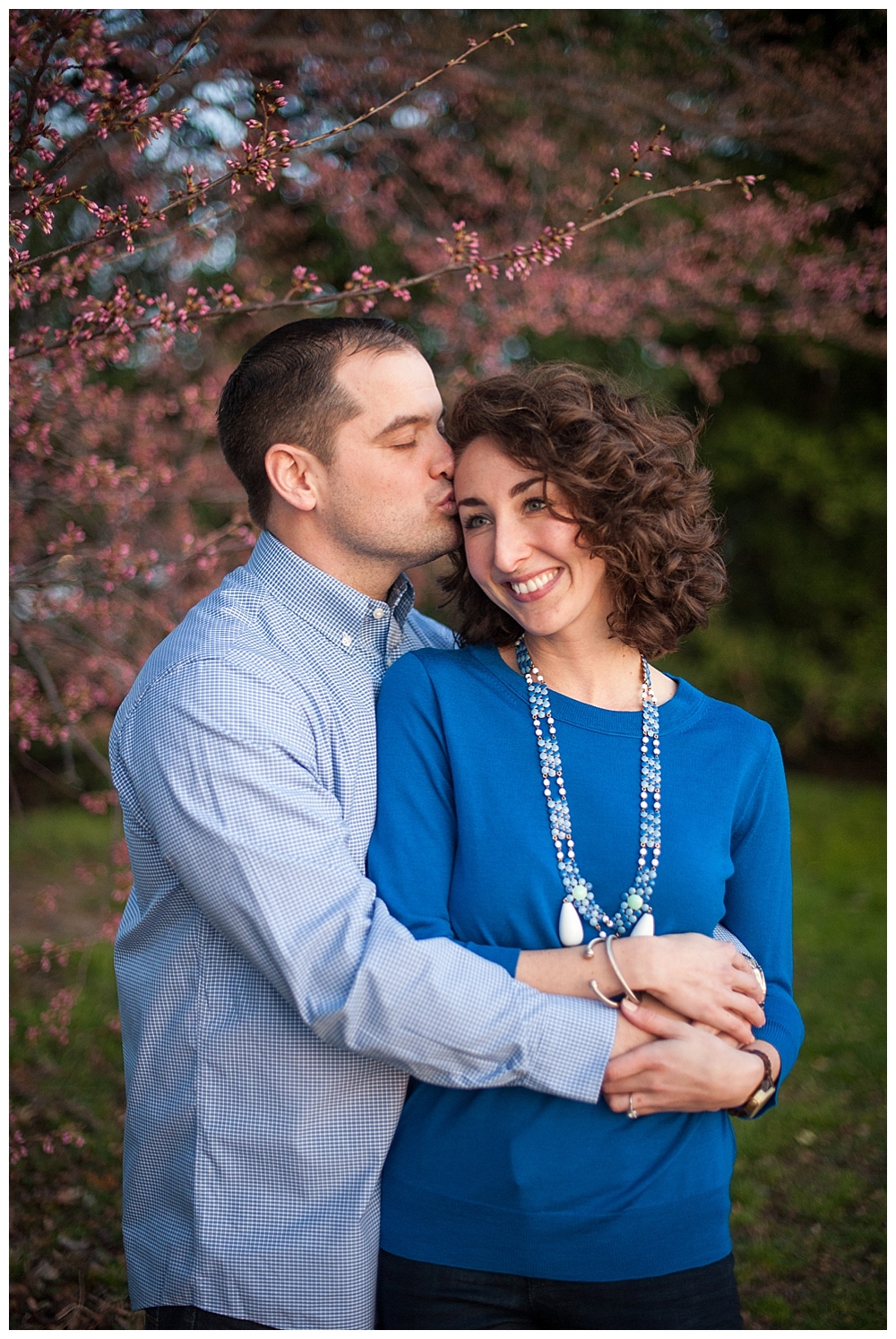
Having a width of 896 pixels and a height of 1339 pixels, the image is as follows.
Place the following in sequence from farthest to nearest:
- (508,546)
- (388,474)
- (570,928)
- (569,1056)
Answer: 1. (388,474)
2. (508,546)
3. (570,928)
4. (569,1056)

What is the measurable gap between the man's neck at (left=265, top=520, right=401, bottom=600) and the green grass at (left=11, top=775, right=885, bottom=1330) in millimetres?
2181

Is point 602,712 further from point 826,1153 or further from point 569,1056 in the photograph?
point 826,1153

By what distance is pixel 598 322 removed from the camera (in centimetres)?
480

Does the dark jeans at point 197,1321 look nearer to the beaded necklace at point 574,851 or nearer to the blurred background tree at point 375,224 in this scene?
the beaded necklace at point 574,851

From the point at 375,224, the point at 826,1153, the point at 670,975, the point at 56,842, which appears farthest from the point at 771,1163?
the point at 56,842

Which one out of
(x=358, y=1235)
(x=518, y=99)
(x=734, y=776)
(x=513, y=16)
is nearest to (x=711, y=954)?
(x=734, y=776)

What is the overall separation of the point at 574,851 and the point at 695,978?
288 mm

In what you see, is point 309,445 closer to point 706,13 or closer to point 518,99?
point 518,99

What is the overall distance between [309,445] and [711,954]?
1272 millimetres

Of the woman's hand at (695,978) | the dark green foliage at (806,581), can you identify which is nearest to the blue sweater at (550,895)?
the woman's hand at (695,978)

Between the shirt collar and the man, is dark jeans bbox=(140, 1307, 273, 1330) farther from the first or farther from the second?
the shirt collar

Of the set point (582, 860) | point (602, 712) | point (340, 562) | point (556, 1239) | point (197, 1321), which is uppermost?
point (340, 562)

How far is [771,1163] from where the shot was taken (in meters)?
3.78

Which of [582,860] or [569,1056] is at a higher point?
[582,860]
